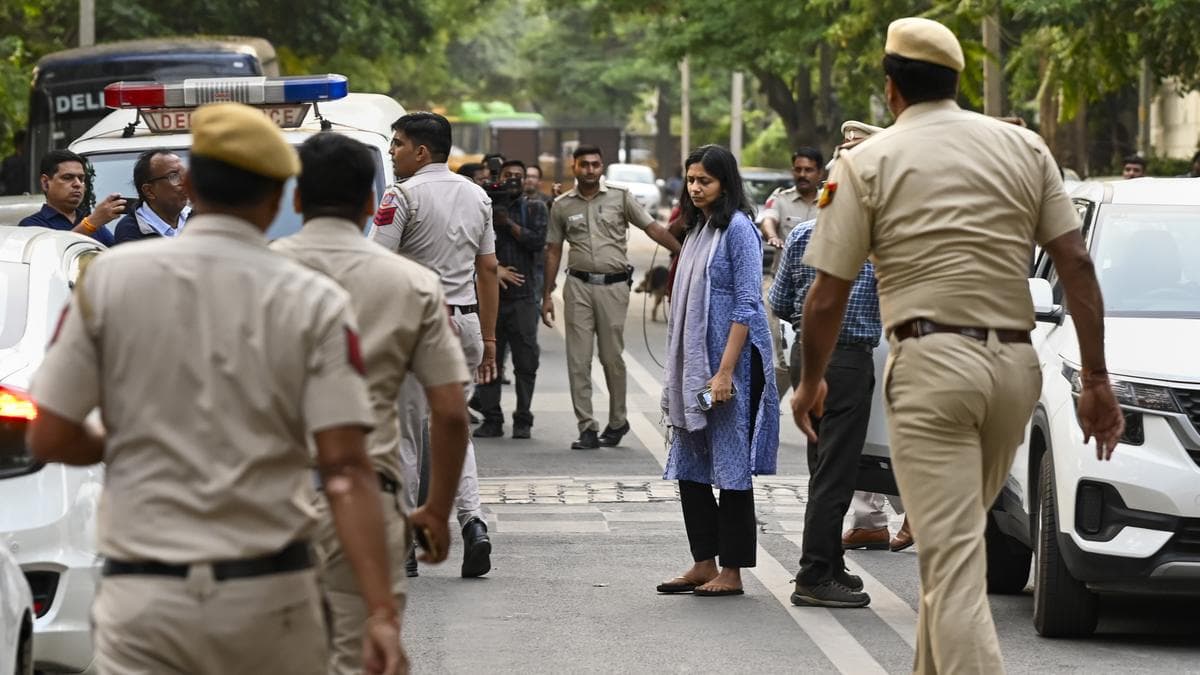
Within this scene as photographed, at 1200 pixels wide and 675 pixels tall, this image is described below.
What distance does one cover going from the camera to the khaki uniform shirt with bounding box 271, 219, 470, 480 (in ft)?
16.3

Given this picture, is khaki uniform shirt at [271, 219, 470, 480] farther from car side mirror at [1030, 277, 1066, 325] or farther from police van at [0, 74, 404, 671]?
car side mirror at [1030, 277, 1066, 325]

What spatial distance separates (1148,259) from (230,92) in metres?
4.93

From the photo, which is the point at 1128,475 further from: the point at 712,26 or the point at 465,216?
the point at 712,26

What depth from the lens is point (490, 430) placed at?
14.6 m

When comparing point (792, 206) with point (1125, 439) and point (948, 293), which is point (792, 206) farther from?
point (948, 293)

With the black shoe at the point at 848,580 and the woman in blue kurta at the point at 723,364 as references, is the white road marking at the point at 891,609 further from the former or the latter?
the woman in blue kurta at the point at 723,364

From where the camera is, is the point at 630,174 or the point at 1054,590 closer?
the point at 1054,590

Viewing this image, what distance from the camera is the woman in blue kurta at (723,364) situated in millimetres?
8531

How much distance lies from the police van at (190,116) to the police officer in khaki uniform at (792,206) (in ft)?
10.6

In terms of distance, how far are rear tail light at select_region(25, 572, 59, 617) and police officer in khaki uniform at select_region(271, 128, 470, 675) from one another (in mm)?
1559

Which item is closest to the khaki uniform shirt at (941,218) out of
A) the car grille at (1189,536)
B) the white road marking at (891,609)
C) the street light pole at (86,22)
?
the car grille at (1189,536)

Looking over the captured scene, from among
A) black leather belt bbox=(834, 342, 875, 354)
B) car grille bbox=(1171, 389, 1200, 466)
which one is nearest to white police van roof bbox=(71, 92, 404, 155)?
black leather belt bbox=(834, 342, 875, 354)

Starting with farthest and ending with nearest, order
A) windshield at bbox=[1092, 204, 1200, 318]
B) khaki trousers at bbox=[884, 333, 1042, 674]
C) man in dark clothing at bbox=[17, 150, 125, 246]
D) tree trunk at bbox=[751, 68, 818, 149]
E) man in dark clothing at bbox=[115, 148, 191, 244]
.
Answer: tree trunk at bbox=[751, 68, 818, 149], man in dark clothing at bbox=[17, 150, 125, 246], man in dark clothing at bbox=[115, 148, 191, 244], windshield at bbox=[1092, 204, 1200, 318], khaki trousers at bbox=[884, 333, 1042, 674]

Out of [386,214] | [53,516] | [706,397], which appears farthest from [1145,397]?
[53,516]
